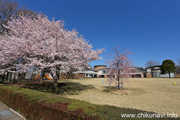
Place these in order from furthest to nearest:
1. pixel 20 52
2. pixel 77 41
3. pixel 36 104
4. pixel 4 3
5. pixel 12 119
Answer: pixel 4 3 → pixel 77 41 → pixel 20 52 → pixel 12 119 → pixel 36 104

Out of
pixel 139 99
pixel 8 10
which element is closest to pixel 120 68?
pixel 139 99

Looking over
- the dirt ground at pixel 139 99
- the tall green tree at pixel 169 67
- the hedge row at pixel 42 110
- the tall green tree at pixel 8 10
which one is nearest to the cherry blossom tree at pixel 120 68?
the dirt ground at pixel 139 99

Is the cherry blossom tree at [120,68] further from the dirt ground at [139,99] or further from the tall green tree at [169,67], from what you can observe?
the tall green tree at [169,67]

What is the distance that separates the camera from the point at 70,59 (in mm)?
9688

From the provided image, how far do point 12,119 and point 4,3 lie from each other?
74.2 ft

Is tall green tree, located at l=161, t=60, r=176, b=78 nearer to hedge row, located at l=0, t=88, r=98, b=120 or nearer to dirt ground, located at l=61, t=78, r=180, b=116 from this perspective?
dirt ground, located at l=61, t=78, r=180, b=116

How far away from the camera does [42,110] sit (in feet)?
12.0

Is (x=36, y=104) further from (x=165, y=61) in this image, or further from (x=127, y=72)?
(x=165, y=61)

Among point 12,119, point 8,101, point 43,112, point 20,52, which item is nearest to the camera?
point 43,112

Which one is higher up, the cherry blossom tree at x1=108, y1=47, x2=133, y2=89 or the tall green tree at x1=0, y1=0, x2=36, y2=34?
the tall green tree at x1=0, y1=0, x2=36, y2=34

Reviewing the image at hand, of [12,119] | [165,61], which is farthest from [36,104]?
[165,61]

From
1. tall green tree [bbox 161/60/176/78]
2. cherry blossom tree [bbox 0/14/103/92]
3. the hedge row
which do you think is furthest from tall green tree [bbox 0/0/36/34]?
tall green tree [bbox 161/60/176/78]

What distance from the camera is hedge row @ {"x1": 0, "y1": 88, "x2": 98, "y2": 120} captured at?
107 inches

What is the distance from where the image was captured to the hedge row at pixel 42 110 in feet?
8.92
